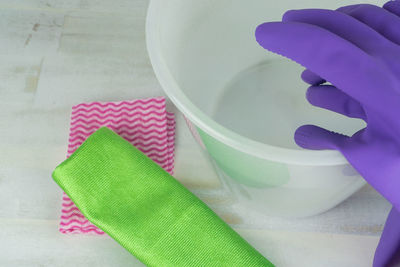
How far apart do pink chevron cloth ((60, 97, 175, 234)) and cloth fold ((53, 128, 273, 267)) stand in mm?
52

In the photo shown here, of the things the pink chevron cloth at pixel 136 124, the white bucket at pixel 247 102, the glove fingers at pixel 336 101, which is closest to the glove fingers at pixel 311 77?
the glove fingers at pixel 336 101

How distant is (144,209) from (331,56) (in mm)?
298

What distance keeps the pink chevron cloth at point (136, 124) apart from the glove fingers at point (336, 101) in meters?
0.22

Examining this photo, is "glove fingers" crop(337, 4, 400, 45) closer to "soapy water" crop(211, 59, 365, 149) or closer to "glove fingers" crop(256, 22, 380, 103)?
"glove fingers" crop(256, 22, 380, 103)

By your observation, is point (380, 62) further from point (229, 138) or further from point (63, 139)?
point (63, 139)

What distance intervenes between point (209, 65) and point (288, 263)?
0.94 feet

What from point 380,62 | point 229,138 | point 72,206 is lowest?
point 72,206

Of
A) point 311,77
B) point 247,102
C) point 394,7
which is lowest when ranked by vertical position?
point 247,102

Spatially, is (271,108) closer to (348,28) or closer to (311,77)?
(311,77)

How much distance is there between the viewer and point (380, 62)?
414 mm

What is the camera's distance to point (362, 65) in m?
0.40

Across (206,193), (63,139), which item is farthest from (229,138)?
(63,139)

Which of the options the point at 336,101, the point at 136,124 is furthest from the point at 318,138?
the point at 136,124

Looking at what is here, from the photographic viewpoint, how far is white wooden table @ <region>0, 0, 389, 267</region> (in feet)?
2.12
